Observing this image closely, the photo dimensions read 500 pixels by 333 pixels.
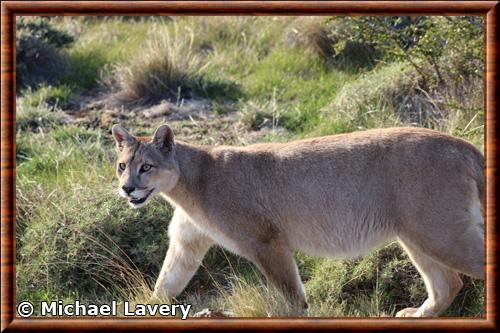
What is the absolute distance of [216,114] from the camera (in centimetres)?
1105

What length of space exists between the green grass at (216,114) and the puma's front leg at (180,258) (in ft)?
0.72

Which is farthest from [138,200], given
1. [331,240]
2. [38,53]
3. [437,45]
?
[38,53]

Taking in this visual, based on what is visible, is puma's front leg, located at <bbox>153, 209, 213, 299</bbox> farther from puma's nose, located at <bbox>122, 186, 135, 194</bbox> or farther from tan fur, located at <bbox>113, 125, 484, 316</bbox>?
puma's nose, located at <bbox>122, 186, 135, 194</bbox>

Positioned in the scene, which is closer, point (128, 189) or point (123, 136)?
point (128, 189)

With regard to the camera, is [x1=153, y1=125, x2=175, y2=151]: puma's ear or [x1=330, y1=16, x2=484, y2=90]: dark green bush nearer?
[x1=153, y1=125, x2=175, y2=151]: puma's ear

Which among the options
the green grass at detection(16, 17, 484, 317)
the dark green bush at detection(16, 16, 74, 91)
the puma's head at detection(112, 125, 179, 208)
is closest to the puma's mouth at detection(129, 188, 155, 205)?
the puma's head at detection(112, 125, 179, 208)

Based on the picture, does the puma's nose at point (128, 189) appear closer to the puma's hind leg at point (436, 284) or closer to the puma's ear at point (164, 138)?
the puma's ear at point (164, 138)

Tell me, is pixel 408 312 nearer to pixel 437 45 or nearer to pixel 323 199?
pixel 323 199

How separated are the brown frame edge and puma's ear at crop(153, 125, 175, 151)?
1.24m

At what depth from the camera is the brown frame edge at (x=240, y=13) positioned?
19.1 feet

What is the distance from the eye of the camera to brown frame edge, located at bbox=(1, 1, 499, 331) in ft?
19.1

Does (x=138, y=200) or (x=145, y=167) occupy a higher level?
(x=145, y=167)

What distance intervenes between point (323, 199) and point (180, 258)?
4.67 feet

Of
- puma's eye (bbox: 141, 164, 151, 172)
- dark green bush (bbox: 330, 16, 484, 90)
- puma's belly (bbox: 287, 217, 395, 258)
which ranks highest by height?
dark green bush (bbox: 330, 16, 484, 90)
